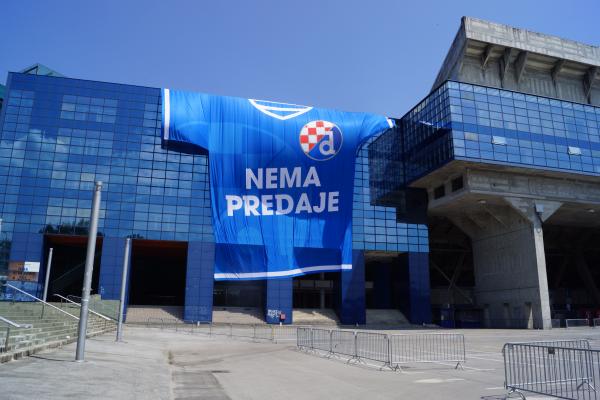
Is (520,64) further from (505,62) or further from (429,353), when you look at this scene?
(429,353)

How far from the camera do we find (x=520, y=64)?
6506cm

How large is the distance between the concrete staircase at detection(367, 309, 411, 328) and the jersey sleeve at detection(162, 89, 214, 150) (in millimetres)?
29583

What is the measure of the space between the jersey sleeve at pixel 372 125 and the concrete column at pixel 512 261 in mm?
16272

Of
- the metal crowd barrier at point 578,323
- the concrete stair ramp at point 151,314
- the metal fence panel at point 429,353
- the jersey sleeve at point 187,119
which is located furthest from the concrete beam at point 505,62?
the concrete stair ramp at point 151,314

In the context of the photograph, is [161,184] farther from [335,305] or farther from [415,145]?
[415,145]

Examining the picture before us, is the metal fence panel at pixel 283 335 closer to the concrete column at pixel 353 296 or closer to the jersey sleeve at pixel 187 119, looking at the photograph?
the concrete column at pixel 353 296

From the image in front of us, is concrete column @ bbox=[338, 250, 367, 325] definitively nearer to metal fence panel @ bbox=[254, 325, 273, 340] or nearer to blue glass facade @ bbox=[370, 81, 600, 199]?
metal fence panel @ bbox=[254, 325, 273, 340]

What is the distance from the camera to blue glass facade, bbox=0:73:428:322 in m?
54.3

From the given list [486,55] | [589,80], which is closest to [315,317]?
[486,55]

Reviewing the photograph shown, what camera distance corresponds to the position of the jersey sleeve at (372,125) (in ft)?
190

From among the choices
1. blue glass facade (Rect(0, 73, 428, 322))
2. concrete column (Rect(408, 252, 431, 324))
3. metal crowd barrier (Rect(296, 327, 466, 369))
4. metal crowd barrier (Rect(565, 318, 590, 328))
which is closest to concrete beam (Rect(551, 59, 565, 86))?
concrete column (Rect(408, 252, 431, 324))

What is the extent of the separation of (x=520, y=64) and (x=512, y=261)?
26625 millimetres

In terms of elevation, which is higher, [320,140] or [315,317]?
[320,140]

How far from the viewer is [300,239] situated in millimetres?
52625
